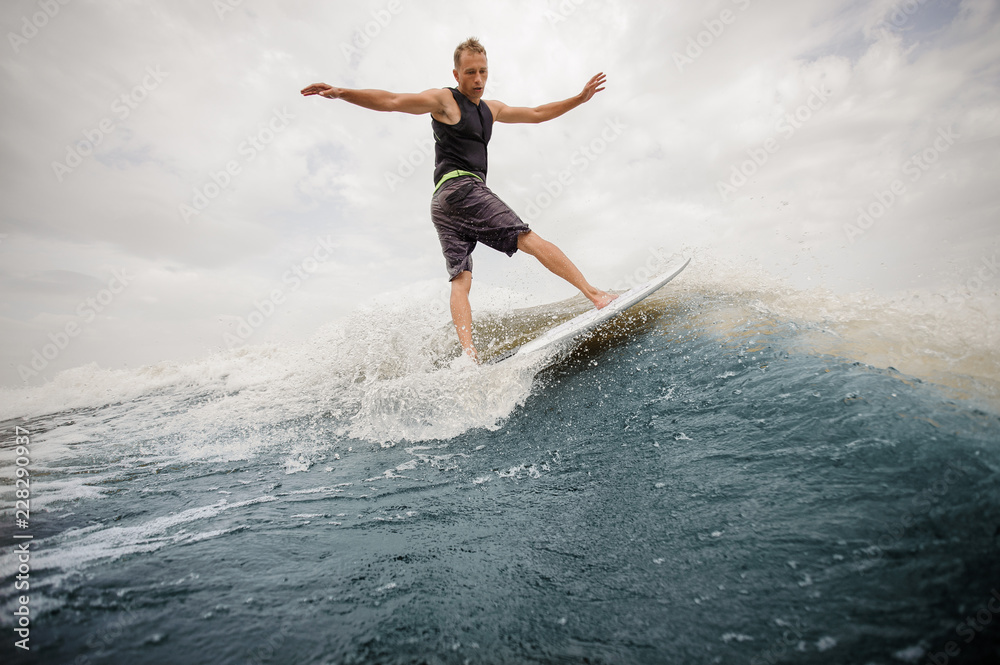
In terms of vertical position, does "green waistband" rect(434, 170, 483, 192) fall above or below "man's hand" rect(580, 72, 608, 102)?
below

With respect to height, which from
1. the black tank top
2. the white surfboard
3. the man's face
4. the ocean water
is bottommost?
the ocean water

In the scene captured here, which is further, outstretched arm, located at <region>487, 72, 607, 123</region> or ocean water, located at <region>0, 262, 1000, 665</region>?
outstretched arm, located at <region>487, 72, 607, 123</region>

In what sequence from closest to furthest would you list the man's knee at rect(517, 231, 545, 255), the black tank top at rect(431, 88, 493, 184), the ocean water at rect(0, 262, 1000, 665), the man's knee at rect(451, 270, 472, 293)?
the ocean water at rect(0, 262, 1000, 665) → the black tank top at rect(431, 88, 493, 184) → the man's knee at rect(517, 231, 545, 255) → the man's knee at rect(451, 270, 472, 293)

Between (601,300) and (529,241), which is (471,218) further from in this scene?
(601,300)

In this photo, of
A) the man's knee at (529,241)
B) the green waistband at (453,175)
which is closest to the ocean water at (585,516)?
the man's knee at (529,241)

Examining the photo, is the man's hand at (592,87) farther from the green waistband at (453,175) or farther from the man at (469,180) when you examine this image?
the green waistband at (453,175)

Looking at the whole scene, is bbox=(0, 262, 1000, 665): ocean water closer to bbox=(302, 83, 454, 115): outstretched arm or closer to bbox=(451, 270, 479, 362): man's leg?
bbox=(451, 270, 479, 362): man's leg

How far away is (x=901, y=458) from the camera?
5.39ft

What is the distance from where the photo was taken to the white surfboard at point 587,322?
13.1 ft

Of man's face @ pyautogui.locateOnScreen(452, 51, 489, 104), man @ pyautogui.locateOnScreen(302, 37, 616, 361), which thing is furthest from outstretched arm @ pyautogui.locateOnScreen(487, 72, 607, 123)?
man's face @ pyautogui.locateOnScreen(452, 51, 489, 104)

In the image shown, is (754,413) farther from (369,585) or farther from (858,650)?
(369,585)

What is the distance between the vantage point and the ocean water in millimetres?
1195

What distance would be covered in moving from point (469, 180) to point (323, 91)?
1.37 m

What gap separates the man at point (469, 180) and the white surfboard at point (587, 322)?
0.35 ft
